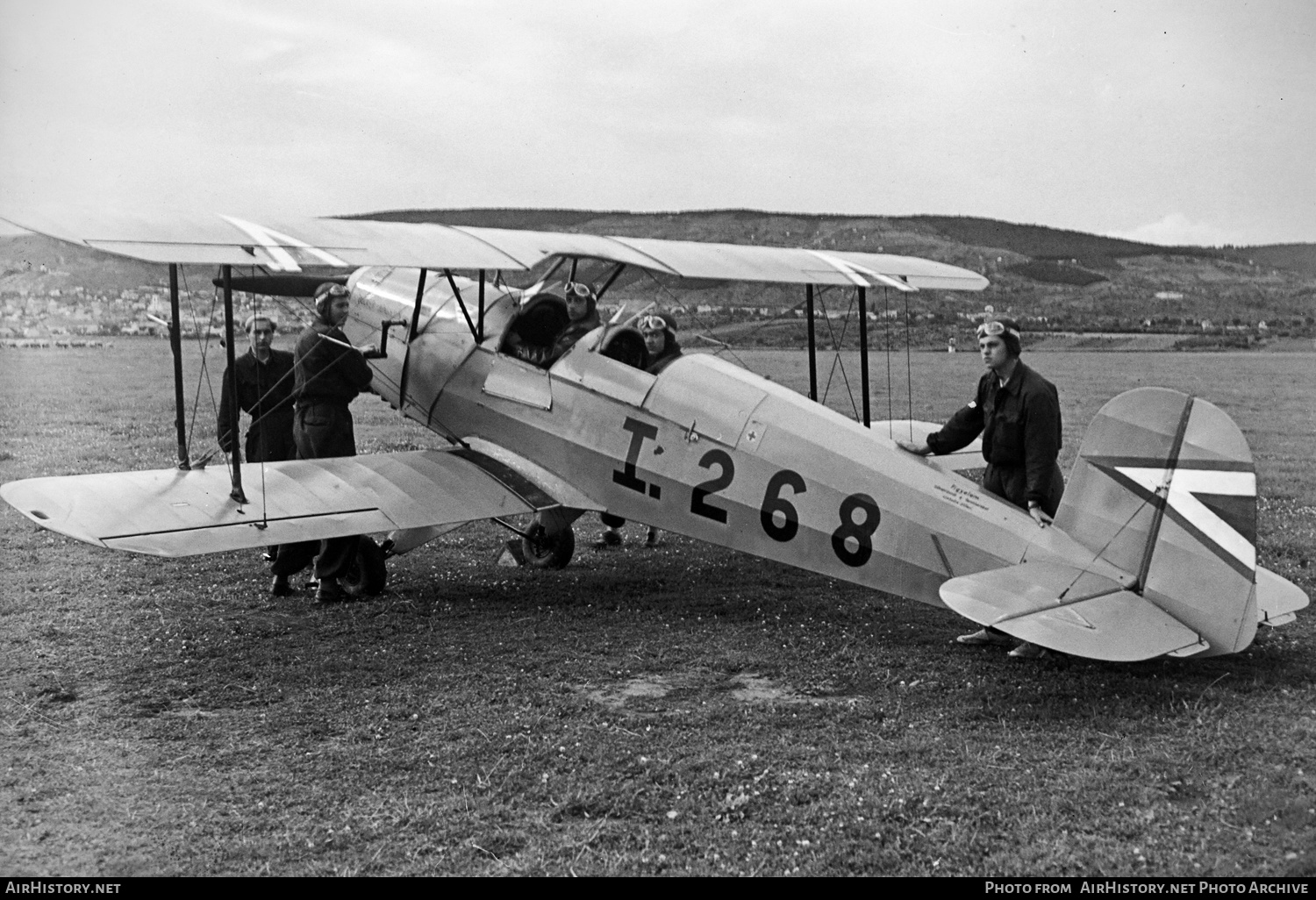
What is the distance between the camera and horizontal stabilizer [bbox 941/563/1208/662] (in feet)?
13.8

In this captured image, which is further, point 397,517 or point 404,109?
point 404,109

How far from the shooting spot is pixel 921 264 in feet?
28.6

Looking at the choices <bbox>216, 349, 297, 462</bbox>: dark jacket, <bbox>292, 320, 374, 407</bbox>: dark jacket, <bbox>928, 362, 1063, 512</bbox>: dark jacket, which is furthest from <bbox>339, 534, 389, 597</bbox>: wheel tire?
<bbox>928, 362, 1063, 512</bbox>: dark jacket

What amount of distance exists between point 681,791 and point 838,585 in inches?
142

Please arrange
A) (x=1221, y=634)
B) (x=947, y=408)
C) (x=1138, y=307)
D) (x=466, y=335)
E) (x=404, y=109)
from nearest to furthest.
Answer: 1. (x=1221, y=634)
2. (x=466, y=335)
3. (x=404, y=109)
4. (x=947, y=408)
5. (x=1138, y=307)

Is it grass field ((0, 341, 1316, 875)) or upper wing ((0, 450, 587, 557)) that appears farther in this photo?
upper wing ((0, 450, 587, 557))

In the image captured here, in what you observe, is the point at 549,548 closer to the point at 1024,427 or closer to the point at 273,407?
the point at 273,407

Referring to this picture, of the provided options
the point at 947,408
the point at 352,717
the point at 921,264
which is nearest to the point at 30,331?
the point at 352,717

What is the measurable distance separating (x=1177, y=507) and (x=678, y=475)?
2.84 meters

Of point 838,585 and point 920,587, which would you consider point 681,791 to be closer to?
point 920,587

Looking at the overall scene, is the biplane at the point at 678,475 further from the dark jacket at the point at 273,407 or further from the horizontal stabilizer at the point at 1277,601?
the dark jacket at the point at 273,407

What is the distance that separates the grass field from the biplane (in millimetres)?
452

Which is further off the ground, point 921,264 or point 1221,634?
point 921,264

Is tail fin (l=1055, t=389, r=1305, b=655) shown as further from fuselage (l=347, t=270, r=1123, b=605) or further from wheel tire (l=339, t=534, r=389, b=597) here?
wheel tire (l=339, t=534, r=389, b=597)
